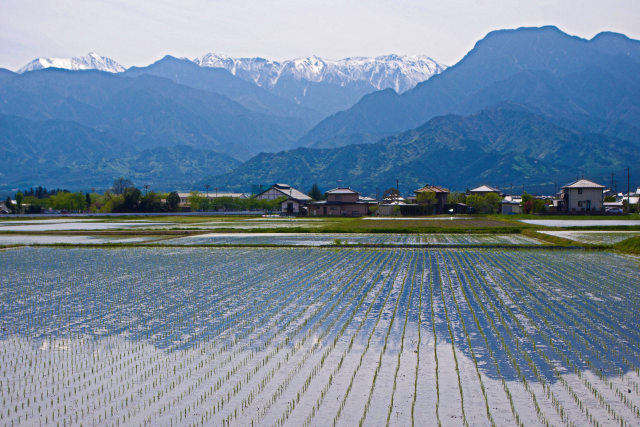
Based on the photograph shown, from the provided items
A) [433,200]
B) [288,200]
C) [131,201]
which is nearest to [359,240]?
[433,200]

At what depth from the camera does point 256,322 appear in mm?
12930

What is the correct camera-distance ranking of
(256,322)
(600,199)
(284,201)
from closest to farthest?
(256,322) → (600,199) → (284,201)

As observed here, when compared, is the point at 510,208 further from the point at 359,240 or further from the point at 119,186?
the point at 119,186

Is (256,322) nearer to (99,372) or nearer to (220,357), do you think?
(220,357)

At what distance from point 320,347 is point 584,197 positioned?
66.0m

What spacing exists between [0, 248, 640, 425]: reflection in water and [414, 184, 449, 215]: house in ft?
188

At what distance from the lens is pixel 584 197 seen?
69.4 m

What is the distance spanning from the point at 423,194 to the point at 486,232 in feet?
128

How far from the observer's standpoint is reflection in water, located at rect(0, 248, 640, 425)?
794 centimetres

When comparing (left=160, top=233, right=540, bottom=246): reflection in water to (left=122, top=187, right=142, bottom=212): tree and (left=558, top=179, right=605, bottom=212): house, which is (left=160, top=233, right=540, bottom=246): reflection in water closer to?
(left=558, top=179, right=605, bottom=212): house

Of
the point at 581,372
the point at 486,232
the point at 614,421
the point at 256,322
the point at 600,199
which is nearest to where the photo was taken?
the point at 614,421

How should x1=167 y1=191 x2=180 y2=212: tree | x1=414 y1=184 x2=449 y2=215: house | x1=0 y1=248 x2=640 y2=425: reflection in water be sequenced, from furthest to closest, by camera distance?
x1=167 y1=191 x2=180 y2=212: tree < x1=414 y1=184 x2=449 y2=215: house < x1=0 y1=248 x2=640 y2=425: reflection in water

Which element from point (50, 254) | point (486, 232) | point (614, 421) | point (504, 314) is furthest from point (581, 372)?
point (486, 232)

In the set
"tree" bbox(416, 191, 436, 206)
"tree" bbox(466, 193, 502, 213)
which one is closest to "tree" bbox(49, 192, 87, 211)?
"tree" bbox(416, 191, 436, 206)
